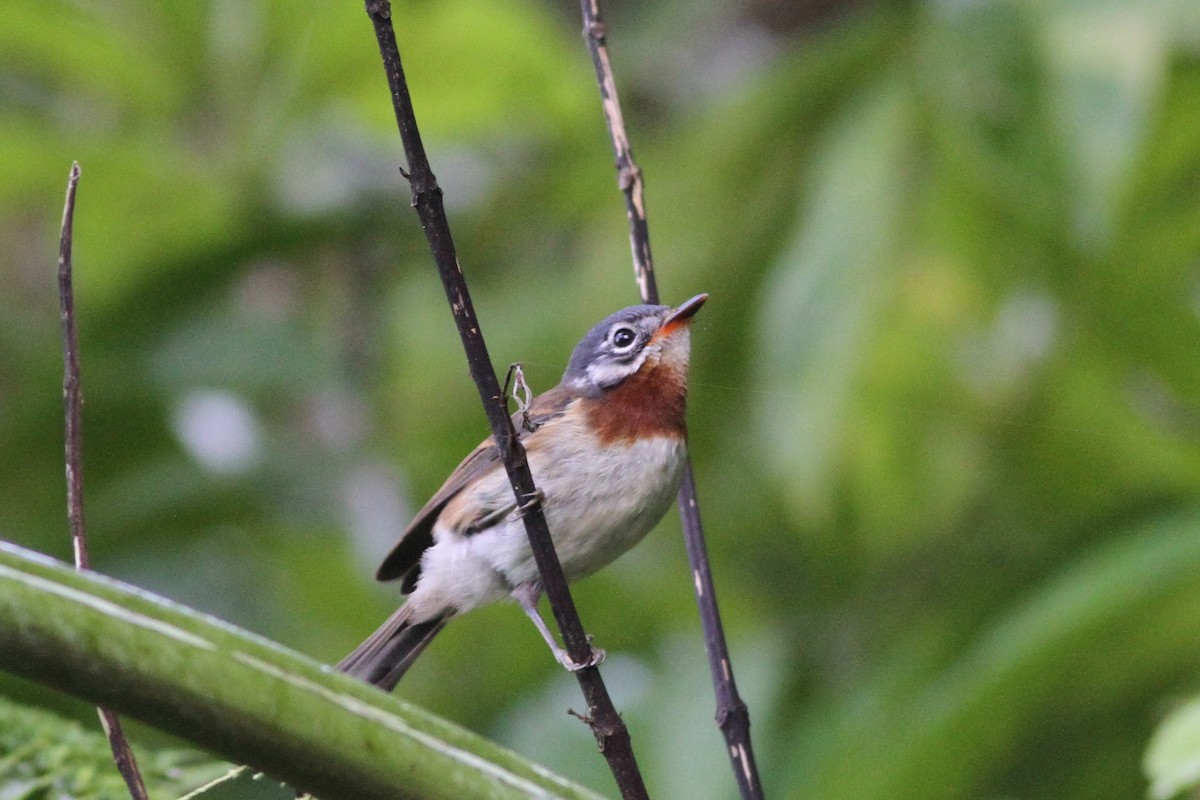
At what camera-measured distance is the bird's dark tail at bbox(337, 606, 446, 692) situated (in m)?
2.66

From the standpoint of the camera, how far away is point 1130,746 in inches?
111

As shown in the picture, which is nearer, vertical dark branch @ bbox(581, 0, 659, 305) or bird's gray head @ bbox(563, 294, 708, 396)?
vertical dark branch @ bbox(581, 0, 659, 305)

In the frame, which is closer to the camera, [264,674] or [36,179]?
[264,674]

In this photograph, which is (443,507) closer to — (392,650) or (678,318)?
(392,650)

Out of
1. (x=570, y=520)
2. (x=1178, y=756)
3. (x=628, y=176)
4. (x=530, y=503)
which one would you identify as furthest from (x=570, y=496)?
(x=1178, y=756)

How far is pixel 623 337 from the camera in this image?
2.70 meters

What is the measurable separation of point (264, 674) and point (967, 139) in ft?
7.39

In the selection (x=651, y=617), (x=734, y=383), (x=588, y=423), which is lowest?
(x=588, y=423)

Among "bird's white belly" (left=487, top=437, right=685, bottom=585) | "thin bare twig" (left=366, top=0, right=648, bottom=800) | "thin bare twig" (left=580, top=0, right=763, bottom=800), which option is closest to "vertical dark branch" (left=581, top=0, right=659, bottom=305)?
"thin bare twig" (left=580, top=0, right=763, bottom=800)

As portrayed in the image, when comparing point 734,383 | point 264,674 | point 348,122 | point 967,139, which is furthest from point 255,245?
point 264,674

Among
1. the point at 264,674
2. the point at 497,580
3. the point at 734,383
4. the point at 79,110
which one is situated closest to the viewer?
the point at 264,674

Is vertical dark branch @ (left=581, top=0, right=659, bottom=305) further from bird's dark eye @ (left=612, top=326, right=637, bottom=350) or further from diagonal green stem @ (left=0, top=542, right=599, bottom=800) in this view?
diagonal green stem @ (left=0, top=542, right=599, bottom=800)

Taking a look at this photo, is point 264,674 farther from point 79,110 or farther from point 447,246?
point 79,110

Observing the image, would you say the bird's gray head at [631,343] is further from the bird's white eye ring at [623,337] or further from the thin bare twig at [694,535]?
the thin bare twig at [694,535]
